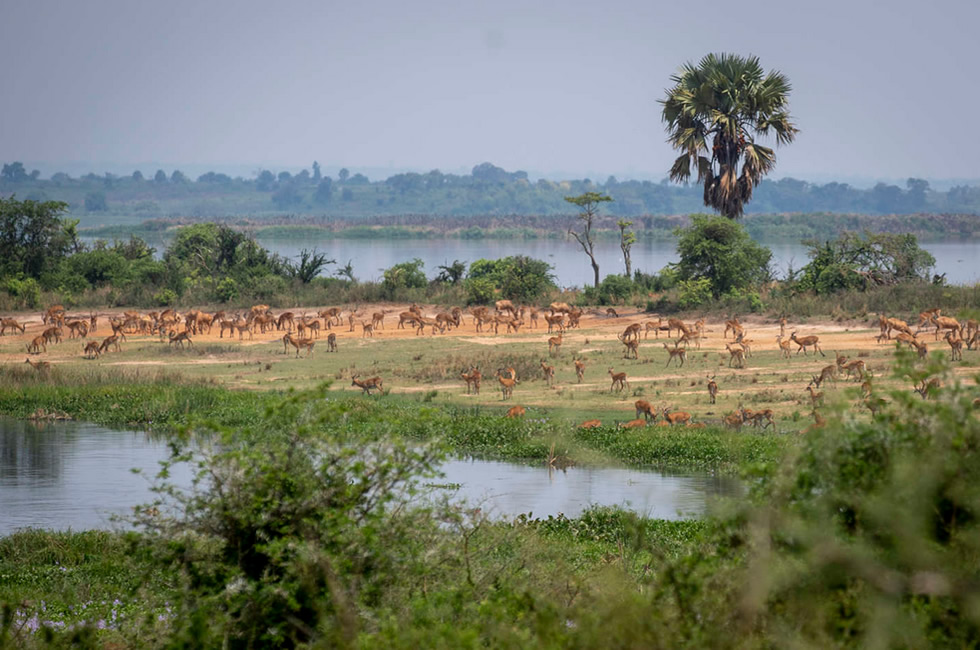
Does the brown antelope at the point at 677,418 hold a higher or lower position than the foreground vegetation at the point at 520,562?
lower

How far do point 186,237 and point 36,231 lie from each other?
264 inches

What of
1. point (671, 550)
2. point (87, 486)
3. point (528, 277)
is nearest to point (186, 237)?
point (528, 277)

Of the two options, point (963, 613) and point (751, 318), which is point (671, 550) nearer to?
point (963, 613)

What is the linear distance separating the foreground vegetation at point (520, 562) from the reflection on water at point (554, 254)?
1780 inches

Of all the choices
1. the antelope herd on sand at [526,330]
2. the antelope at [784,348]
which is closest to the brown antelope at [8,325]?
the antelope herd on sand at [526,330]

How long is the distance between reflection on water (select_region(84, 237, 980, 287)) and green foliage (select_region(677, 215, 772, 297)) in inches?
657

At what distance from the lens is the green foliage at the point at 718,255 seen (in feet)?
116

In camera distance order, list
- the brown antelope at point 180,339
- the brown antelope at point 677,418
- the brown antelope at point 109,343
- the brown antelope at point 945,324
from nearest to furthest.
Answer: the brown antelope at point 677,418
the brown antelope at point 945,324
the brown antelope at point 109,343
the brown antelope at point 180,339

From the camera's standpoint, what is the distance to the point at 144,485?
16.8 meters

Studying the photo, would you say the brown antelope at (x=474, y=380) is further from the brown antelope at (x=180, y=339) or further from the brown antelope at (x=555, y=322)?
the brown antelope at (x=180, y=339)

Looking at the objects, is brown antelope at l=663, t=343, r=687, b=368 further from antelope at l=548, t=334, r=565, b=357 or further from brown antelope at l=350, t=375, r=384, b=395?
brown antelope at l=350, t=375, r=384, b=395

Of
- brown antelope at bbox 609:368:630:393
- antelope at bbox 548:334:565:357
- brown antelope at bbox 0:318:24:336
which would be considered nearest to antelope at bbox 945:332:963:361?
brown antelope at bbox 609:368:630:393

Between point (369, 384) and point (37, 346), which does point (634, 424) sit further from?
point (37, 346)

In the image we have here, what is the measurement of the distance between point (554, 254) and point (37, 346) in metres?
71.0
